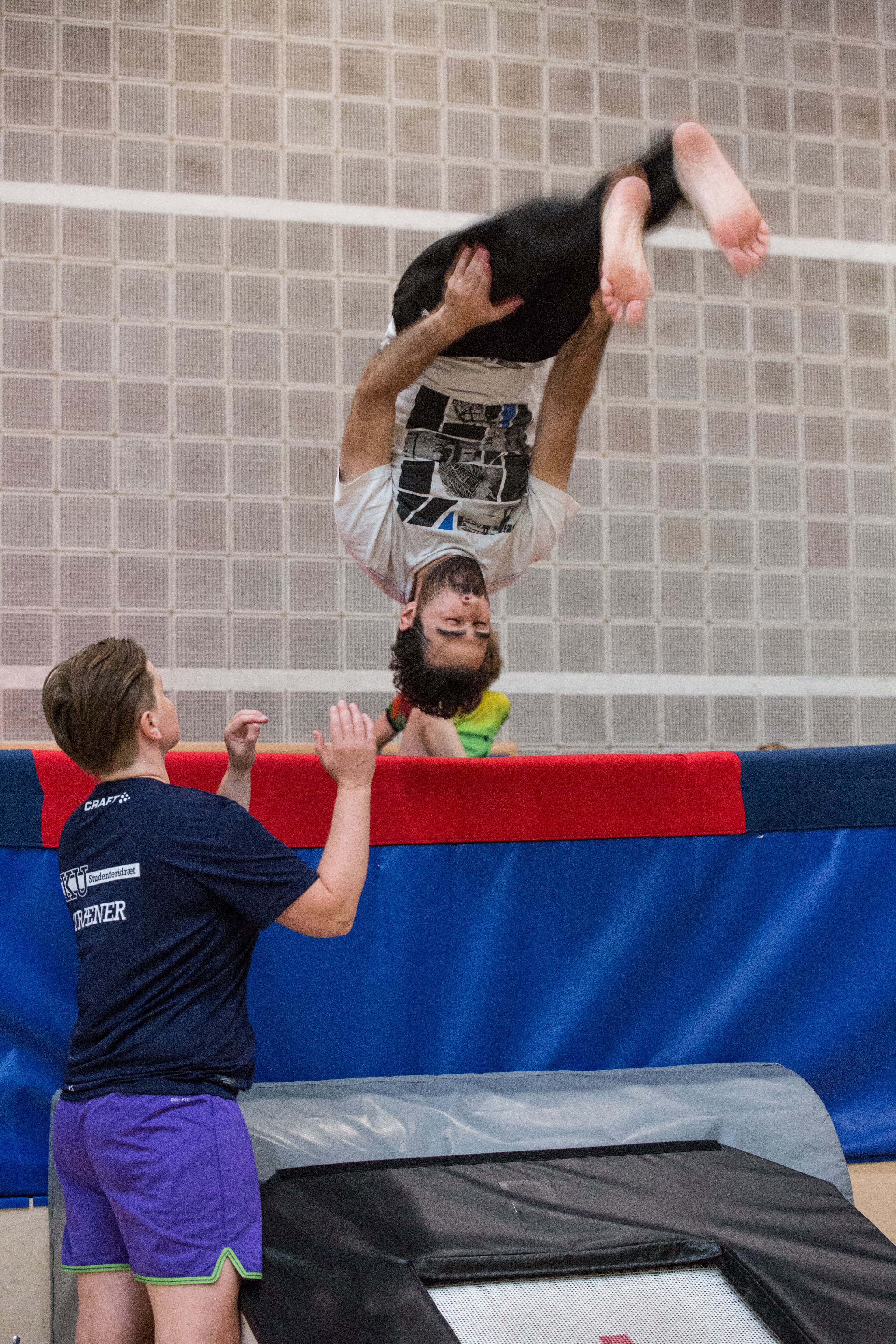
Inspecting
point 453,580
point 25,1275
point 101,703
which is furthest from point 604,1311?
point 453,580

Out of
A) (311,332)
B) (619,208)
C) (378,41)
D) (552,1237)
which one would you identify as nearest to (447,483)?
(619,208)

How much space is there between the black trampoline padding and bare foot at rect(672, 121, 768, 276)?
180cm

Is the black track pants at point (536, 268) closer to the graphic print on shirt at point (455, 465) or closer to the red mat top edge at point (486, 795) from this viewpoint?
the graphic print on shirt at point (455, 465)

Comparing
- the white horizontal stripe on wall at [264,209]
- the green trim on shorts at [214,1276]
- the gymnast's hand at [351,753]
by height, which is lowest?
the green trim on shorts at [214,1276]

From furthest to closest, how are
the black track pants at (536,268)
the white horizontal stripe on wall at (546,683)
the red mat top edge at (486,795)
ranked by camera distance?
the white horizontal stripe on wall at (546,683) < the black track pants at (536,268) < the red mat top edge at (486,795)

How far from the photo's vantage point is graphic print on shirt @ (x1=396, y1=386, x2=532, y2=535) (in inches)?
120

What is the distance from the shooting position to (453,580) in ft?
9.57

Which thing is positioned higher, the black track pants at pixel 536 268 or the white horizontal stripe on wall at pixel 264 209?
the white horizontal stripe on wall at pixel 264 209

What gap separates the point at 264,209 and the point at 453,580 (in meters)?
3.00

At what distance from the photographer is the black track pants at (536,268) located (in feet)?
8.59

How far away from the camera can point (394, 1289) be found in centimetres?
172

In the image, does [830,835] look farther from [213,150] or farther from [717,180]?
[213,150]

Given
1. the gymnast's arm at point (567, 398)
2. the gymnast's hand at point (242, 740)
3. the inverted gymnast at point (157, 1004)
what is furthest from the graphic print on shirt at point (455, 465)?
the inverted gymnast at point (157, 1004)

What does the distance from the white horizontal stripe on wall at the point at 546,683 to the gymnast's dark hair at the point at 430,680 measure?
1.99m
